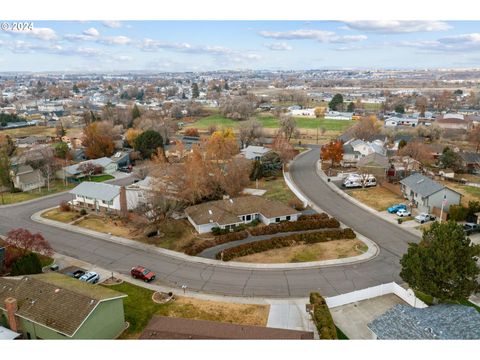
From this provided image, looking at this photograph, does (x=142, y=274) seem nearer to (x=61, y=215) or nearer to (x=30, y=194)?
(x=61, y=215)

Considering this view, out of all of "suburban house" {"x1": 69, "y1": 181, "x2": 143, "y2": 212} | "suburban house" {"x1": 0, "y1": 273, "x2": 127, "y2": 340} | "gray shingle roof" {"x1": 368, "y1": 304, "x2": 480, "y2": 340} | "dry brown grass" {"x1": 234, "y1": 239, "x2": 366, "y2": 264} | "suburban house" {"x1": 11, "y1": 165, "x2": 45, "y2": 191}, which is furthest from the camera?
"suburban house" {"x1": 11, "y1": 165, "x2": 45, "y2": 191}

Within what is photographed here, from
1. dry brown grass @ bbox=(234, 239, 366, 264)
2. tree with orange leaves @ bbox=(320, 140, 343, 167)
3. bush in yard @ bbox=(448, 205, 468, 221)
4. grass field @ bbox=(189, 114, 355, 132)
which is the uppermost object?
tree with orange leaves @ bbox=(320, 140, 343, 167)

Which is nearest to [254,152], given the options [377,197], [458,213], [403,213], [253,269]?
[377,197]

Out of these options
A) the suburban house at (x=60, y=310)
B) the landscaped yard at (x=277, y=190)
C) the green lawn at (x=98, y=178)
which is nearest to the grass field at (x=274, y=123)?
the green lawn at (x=98, y=178)

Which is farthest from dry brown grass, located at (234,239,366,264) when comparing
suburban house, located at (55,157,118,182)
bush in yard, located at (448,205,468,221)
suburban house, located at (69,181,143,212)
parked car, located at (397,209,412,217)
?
suburban house, located at (55,157,118,182)

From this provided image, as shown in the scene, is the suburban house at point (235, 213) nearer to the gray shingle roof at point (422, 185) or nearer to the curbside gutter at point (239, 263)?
the curbside gutter at point (239, 263)

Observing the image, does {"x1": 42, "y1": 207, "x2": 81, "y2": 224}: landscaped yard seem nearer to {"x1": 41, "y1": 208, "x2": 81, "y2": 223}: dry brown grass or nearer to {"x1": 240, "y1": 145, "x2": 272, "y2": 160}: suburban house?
{"x1": 41, "y1": 208, "x2": 81, "y2": 223}: dry brown grass

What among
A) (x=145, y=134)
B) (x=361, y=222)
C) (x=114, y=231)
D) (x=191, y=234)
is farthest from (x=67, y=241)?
(x=145, y=134)
